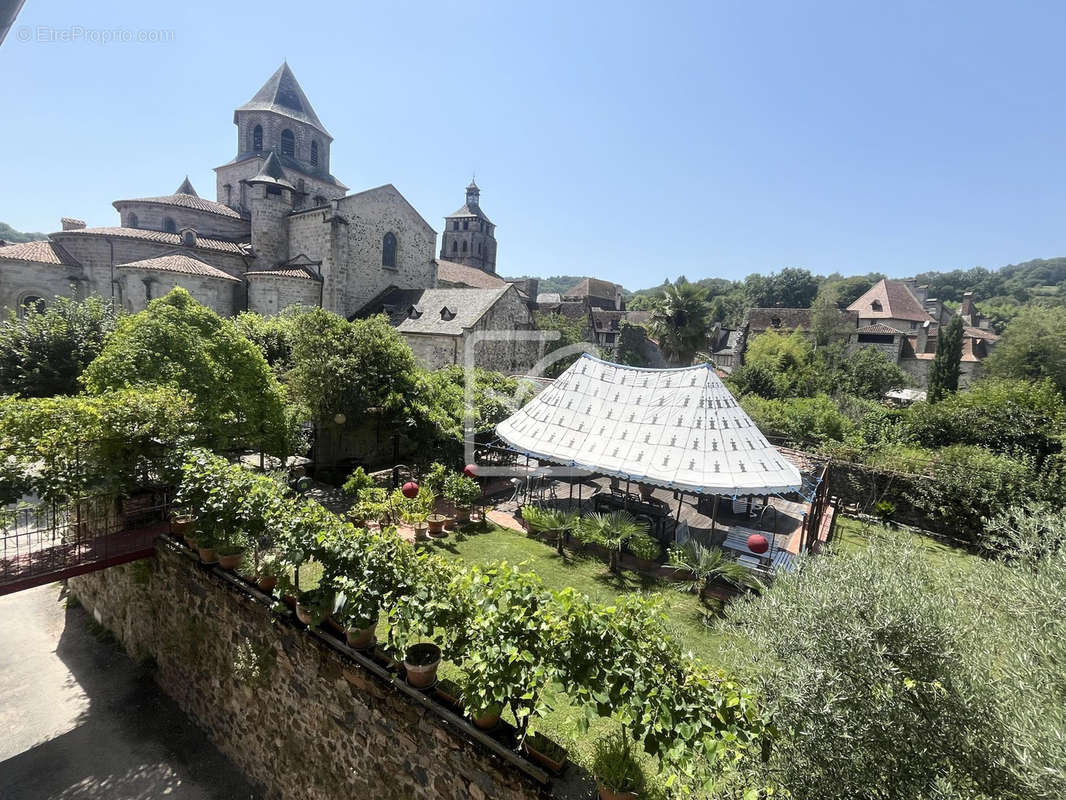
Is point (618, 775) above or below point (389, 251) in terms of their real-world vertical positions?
below

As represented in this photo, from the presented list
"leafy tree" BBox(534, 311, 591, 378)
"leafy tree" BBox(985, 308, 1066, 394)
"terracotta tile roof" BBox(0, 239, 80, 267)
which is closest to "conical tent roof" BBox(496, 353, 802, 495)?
"leafy tree" BBox(534, 311, 591, 378)

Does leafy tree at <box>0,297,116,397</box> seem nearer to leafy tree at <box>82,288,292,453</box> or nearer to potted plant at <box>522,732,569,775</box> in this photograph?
leafy tree at <box>82,288,292,453</box>

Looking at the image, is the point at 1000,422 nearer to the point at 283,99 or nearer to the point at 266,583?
the point at 266,583

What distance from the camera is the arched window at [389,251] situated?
3206 cm

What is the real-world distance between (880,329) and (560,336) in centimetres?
2868

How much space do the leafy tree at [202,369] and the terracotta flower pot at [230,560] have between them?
373 cm

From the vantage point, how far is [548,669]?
4113 mm

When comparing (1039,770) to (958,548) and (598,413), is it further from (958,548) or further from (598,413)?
(958,548)

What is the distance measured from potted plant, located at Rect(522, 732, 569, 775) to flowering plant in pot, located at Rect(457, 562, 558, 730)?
0.16 metres

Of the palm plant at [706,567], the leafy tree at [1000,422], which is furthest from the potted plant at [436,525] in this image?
the leafy tree at [1000,422]

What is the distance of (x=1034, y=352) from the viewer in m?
33.0

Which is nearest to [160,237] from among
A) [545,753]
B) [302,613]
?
[302,613]

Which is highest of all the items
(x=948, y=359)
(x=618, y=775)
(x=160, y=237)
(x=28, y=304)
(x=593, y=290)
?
(x=593, y=290)

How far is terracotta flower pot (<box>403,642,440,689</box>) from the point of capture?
5.09 m
